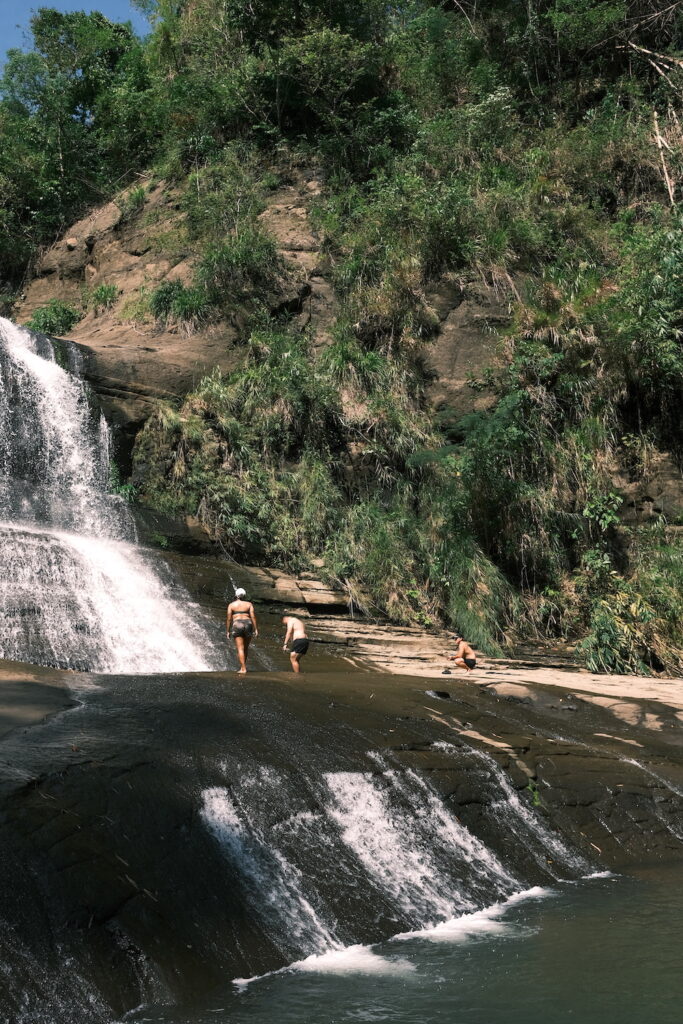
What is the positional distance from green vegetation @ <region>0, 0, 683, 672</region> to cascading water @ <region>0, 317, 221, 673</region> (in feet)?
4.09

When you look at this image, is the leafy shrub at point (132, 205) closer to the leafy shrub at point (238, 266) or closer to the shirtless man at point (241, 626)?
the leafy shrub at point (238, 266)

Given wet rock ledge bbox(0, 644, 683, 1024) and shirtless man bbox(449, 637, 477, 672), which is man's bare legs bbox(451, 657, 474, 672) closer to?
shirtless man bbox(449, 637, 477, 672)

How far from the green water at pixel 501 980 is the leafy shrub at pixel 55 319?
21805mm

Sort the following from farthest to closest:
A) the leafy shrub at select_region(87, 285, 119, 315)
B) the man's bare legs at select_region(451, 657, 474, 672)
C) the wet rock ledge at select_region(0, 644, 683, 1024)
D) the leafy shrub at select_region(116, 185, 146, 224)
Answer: the leafy shrub at select_region(116, 185, 146, 224)
the leafy shrub at select_region(87, 285, 119, 315)
the man's bare legs at select_region(451, 657, 474, 672)
the wet rock ledge at select_region(0, 644, 683, 1024)

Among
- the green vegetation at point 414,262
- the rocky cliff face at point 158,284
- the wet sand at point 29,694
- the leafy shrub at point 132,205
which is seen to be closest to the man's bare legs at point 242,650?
the wet sand at point 29,694

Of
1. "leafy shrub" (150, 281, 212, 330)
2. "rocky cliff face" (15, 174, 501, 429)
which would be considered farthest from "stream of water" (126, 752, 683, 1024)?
"leafy shrub" (150, 281, 212, 330)

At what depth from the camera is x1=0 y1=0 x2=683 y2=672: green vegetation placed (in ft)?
57.0

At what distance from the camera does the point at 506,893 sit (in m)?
7.45

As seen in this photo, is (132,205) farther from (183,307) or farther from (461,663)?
(461,663)

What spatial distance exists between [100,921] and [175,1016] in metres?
0.72

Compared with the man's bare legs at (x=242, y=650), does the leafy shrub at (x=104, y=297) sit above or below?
above

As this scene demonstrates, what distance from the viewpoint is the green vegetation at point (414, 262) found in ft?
57.0

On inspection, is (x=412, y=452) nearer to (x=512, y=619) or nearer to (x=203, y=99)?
(x=512, y=619)

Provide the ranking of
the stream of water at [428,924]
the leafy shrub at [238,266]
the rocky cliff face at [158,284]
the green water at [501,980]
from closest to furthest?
1. the green water at [501,980]
2. the stream of water at [428,924]
3. the rocky cliff face at [158,284]
4. the leafy shrub at [238,266]
